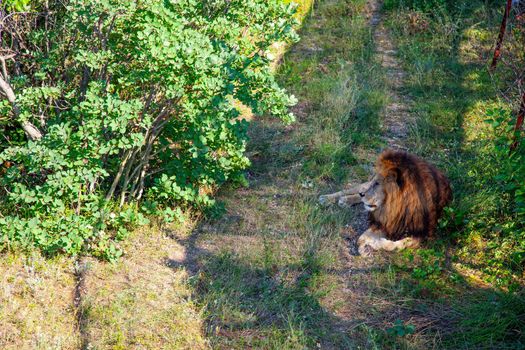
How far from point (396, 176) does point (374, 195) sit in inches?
10.7

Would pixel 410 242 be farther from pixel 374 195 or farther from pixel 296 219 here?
pixel 296 219

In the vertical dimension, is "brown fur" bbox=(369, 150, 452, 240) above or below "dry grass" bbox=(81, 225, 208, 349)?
above

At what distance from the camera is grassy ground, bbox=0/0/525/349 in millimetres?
4469

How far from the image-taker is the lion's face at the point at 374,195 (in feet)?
18.1

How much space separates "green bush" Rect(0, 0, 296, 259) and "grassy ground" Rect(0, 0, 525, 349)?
362 millimetres

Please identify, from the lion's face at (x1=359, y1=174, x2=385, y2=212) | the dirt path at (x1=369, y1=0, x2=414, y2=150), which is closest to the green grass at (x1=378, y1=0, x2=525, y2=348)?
the dirt path at (x1=369, y1=0, x2=414, y2=150)

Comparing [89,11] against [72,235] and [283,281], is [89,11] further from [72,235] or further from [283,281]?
[283,281]

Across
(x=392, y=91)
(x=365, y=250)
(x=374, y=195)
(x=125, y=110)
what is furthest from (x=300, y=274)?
(x=392, y=91)

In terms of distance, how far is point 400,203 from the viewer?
5457 mm

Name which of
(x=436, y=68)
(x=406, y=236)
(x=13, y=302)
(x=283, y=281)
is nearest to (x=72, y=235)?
(x=13, y=302)

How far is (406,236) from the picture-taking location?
553 centimetres

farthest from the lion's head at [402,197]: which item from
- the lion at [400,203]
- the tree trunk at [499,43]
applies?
the tree trunk at [499,43]

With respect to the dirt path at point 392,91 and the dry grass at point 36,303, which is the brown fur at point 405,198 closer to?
the dirt path at point 392,91

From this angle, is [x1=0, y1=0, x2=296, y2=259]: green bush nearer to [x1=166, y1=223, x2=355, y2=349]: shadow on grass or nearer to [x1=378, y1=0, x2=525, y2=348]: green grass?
[x1=166, y1=223, x2=355, y2=349]: shadow on grass
